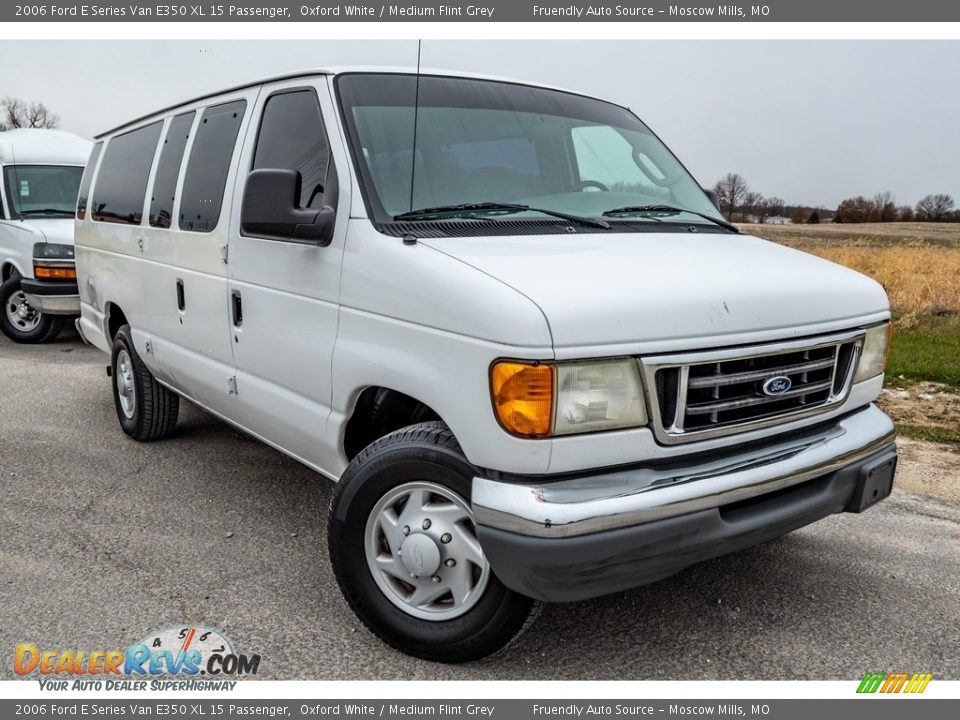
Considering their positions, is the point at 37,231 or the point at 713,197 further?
the point at 37,231

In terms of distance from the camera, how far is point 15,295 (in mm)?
9977

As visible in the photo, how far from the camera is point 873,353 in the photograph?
131 inches

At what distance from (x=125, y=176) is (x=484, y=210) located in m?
3.46

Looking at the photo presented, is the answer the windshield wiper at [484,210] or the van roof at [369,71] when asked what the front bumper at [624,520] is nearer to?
the windshield wiper at [484,210]

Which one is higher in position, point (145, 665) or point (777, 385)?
point (777, 385)

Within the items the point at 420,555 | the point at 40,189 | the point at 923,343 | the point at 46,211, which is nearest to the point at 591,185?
the point at 420,555

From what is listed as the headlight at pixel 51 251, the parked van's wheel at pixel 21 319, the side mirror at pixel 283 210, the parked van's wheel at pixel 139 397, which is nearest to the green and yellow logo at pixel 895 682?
the side mirror at pixel 283 210

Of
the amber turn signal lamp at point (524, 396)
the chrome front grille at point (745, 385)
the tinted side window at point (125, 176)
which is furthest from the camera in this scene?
the tinted side window at point (125, 176)

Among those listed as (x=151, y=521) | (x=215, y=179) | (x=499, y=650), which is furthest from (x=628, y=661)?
(x=215, y=179)

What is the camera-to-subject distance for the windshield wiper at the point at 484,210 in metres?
3.13

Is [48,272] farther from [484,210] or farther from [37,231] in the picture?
[484,210]

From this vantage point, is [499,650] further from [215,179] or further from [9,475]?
[9,475]

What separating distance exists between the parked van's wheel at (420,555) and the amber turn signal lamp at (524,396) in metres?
0.27

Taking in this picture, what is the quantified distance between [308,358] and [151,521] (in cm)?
155
